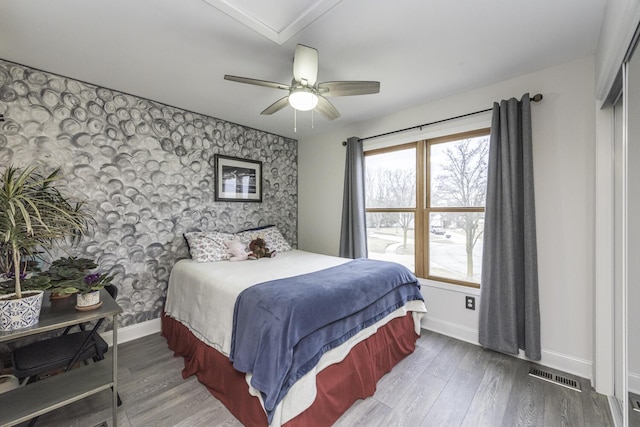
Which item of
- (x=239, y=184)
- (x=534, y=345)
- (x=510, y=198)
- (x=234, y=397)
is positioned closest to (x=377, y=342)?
A: (x=234, y=397)

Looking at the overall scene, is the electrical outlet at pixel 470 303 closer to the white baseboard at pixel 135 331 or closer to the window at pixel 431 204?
the window at pixel 431 204

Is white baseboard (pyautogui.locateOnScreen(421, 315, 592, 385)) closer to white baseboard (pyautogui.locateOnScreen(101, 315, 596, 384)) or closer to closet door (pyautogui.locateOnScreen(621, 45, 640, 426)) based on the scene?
white baseboard (pyautogui.locateOnScreen(101, 315, 596, 384))

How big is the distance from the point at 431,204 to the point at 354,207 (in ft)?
3.01

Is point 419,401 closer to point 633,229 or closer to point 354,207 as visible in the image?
point 633,229

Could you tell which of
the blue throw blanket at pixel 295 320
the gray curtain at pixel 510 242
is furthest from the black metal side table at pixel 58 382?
the gray curtain at pixel 510 242

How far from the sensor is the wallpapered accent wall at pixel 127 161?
7.24ft

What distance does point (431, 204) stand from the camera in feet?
9.71

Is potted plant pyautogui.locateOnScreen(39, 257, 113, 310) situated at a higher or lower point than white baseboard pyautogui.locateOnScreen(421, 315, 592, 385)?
higher

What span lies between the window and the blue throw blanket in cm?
107

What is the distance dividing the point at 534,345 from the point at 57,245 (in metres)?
4.16

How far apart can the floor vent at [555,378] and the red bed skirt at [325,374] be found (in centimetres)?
93

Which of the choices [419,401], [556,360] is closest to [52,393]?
[419,401]

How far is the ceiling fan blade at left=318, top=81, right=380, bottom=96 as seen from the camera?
184 centimetres

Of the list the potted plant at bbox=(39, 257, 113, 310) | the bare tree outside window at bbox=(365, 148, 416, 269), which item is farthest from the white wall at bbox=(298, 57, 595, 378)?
the potted plant at bbox=(39, 257, 113, 310)
